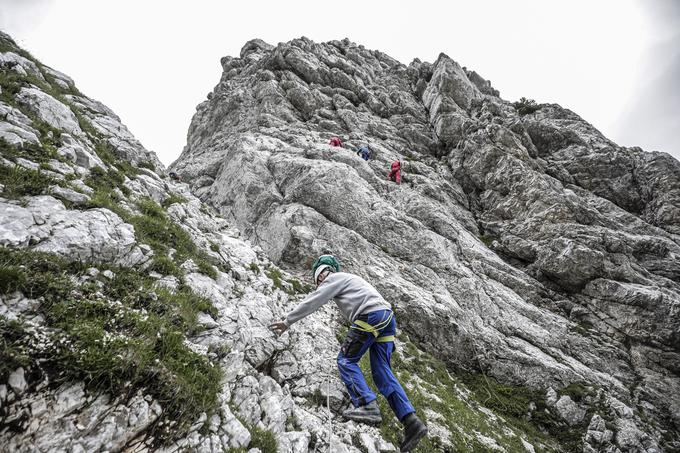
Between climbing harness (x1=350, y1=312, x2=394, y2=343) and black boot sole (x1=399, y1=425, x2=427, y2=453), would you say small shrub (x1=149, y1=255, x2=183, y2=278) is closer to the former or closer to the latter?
climbing harness (x1=350, y1=312, x2=394, y2=343)

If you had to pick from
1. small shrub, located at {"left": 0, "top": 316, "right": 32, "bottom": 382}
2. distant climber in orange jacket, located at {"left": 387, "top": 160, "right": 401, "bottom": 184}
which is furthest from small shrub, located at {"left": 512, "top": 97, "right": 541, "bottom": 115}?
small shrub, located at {"left": 0, "top": 316, "right": 32, "bottom": 382}

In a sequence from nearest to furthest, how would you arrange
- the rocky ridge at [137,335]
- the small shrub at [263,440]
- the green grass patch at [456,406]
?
the rocky ridge at [137,335], the small shrub at [263,440], the green grass patch at [456,406]

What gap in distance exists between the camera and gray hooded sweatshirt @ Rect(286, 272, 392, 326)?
7.13 meters

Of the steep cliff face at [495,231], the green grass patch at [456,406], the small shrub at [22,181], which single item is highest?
the steep cliff face at [495,231]

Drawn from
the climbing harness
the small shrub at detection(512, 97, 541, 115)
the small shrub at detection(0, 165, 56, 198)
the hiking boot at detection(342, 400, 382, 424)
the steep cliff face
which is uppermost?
the small shrub at detection(512, 97, 541, 115)

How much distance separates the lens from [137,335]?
476cm

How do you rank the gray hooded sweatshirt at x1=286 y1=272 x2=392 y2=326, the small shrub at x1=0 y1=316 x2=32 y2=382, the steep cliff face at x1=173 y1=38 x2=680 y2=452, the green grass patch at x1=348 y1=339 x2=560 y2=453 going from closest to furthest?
the small shrub at x1=0 y1=316 x2=32 y2=382 → the gray hooded sweatshirt at x1=286 y1=272 x2=392 y2=326 → the green grass patch at x1=348 y1=339 x2=560 y2=453 → the steep cliff face at x1=173 y1=38 x2=680 y2=452

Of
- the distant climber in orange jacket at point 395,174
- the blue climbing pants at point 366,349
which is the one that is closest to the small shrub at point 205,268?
the blue climbing pants at point 366,349

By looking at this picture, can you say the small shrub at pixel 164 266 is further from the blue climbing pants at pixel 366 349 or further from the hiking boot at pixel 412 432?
the hiking boot at pixel 412 432

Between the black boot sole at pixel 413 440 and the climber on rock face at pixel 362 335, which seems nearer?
the black boot sole at pixel 413 440

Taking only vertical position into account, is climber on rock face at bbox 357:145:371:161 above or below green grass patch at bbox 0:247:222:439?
above

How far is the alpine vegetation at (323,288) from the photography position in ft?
14.2

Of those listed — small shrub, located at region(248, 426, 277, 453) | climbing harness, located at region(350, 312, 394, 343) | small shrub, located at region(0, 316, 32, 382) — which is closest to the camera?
small shrub, located at region(0, 316, 32, 382)

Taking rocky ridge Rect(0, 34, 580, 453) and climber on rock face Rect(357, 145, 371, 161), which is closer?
rocky ridge Rect(0, 34, 580, 453)
